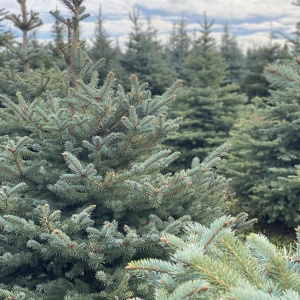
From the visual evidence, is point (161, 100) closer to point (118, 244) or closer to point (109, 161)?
point (109, 161)

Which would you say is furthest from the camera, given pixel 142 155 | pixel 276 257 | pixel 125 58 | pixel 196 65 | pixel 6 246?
pixel 125 58

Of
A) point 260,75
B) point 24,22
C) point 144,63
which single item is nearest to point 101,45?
point 144,63

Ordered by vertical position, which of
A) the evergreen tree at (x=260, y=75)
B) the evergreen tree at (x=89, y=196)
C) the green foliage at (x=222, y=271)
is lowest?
the evergreen tree at (x=260, y=75)

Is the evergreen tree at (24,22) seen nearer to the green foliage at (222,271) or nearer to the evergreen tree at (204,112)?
the evergreen tree at (204,112)

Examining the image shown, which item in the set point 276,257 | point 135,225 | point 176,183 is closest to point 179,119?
point 176,183

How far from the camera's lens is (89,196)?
12.7 feet

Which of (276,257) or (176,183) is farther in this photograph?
(176,183)

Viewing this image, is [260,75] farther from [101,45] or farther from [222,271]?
[222,271]

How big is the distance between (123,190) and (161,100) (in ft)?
3.68

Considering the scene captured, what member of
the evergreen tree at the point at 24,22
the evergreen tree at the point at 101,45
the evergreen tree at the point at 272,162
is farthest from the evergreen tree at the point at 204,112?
the evergreen tree at the point at 101,45

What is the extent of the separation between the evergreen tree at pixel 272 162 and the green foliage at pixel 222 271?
6.36 m

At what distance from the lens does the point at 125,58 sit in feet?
62.9

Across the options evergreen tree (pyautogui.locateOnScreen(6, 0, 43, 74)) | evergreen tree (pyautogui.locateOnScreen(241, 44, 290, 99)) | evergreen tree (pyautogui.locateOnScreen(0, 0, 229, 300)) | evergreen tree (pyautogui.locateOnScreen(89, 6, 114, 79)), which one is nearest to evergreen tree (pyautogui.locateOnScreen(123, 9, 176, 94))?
evergreen tree (pyautogui.locateOnScreen(89, 6, 114, 79))

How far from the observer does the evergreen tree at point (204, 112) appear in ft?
41.2
